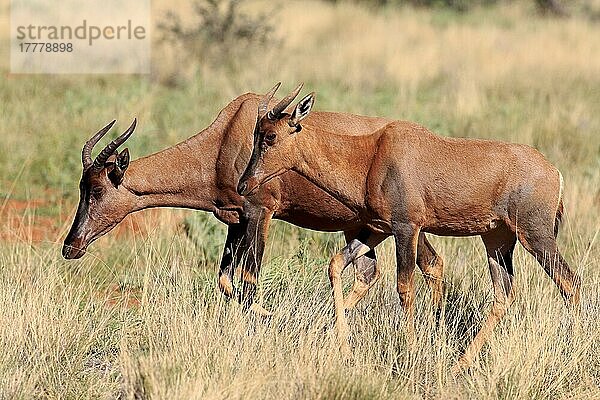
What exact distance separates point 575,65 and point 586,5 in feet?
42.1

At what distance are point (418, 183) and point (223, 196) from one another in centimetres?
164

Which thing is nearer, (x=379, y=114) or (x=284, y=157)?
(x=284, y=157)

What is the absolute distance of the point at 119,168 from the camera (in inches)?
296

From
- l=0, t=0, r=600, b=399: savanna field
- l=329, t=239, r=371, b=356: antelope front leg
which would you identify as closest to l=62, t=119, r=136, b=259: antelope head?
l=0, t=0, r=600, b=399: savanna field

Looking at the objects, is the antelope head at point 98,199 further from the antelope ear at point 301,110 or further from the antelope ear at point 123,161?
the antelope ear at point 301,110

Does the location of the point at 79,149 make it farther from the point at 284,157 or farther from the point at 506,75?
the point at 506,75

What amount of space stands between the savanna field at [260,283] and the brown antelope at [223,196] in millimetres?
232

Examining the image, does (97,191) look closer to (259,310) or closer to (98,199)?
(98,199)

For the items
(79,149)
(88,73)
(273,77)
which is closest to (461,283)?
(79,149)

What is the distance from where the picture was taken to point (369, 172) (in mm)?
6809

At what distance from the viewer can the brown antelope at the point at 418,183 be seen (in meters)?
6.66
